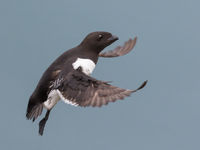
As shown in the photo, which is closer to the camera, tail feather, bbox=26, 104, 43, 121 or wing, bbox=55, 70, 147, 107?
wing, bbox=55, 70, 147, 107

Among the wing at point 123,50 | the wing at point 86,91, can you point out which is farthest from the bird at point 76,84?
the wing at point 123,50

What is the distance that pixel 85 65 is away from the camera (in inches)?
400

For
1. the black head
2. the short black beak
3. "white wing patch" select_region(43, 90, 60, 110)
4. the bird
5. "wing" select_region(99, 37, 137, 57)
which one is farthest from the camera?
"wing" select_region(99, 37, 137, 57)

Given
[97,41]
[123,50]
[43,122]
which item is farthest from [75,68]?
[123,50]

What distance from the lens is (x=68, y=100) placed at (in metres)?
9.54

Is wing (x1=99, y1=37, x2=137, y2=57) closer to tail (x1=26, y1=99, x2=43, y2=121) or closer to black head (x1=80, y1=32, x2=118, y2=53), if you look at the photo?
black head (x1=80, y1=32, x2=118, y2=53)

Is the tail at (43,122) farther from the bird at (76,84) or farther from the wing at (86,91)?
the wing at (86,91)

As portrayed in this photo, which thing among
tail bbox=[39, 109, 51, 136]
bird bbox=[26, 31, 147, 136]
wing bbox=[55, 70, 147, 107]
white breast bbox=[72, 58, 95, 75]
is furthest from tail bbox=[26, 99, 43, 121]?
white breast bbox=[72, 58, 95, 75]

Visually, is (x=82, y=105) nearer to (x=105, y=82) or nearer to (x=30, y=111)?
(x=105, y=82)

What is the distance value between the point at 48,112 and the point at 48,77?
2.29 ft

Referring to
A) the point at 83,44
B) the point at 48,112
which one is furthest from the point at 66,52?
the point at 48,112

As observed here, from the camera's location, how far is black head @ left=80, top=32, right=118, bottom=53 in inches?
418

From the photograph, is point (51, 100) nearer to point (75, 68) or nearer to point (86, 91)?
point (75, 68)

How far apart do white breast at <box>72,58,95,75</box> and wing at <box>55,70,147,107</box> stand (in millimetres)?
264
